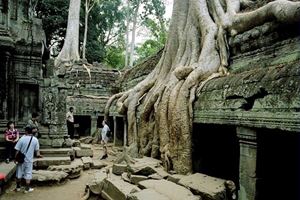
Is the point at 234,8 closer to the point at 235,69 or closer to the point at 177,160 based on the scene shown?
the point at 235,69

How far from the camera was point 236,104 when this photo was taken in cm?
459

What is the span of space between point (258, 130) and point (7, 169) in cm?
479

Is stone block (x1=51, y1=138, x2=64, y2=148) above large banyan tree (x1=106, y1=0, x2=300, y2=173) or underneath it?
underneath

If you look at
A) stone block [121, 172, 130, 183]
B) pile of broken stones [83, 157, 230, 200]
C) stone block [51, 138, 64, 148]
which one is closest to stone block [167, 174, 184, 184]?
pile of broken stones [83, 157, 230, 200]

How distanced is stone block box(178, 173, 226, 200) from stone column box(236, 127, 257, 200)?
286mm

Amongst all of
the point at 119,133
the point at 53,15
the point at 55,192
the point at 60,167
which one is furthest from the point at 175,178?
the point at 53,15

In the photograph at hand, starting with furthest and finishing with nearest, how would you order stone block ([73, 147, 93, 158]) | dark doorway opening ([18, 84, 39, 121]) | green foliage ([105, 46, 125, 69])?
green foliage ([105, 46, 125, 69]) → stone block ([73, 147, 93, 158]) → dark doorway opening ([18, 84, 39, 121])

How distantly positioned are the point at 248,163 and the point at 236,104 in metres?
0.81

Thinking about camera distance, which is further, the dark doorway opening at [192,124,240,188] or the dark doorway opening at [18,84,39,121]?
the dark doorway opening at [18,84,39,121]

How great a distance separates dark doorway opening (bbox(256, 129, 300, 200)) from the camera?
14.0ft

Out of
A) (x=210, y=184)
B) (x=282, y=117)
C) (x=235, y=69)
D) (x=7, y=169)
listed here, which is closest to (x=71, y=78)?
(x=7, y=169)

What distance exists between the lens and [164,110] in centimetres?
663

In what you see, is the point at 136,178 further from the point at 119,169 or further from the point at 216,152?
the point at 216,152

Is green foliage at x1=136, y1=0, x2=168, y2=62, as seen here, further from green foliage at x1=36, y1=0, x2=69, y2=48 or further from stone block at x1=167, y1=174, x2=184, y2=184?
stone block at x1=167, y1=174, x2=184, y2=184
